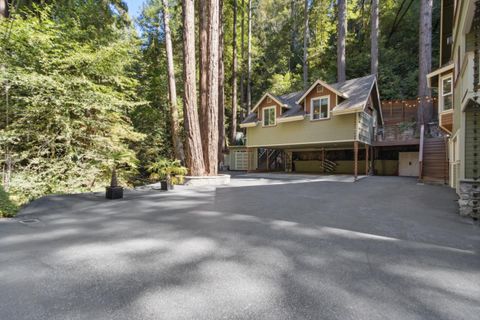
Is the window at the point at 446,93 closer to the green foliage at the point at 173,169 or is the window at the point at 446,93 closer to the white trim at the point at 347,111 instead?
the white trim at the point at 347,111

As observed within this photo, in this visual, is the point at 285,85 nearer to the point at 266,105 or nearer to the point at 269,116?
the point at 266,105

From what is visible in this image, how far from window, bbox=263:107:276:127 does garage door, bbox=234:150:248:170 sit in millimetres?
4679

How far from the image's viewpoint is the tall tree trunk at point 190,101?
941cm

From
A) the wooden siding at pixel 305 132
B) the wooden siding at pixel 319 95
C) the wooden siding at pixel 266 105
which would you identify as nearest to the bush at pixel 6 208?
the wooden siding at pixel 305 132

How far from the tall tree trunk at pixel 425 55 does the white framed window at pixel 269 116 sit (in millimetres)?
9155

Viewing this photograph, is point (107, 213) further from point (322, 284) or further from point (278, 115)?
point (278, 115)

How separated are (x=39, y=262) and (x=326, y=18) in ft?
87.1

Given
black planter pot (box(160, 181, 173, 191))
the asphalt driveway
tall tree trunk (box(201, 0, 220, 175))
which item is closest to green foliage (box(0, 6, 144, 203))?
black planter pot (box(160, 181, 173, 191))

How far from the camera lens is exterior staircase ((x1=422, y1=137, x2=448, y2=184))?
10.9 m

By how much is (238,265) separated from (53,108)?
29.2 ft

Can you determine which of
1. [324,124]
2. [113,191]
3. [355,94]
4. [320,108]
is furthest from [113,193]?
[355,94]

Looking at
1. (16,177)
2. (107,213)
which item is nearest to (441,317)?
(107,213)

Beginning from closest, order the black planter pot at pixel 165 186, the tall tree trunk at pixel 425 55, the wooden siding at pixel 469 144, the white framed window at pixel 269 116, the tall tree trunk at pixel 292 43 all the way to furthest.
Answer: the wooden siding at pixel 469 144 → the black planter pot at pixel 165 186 → the tall tree trunk at pixel 425 55 → the white framed window at pixel 269 116 → the tall tree trunk at pixel 292 43

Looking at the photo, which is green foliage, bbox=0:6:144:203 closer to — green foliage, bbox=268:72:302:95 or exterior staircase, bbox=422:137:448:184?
exterior staircase, bbox=422:137:448:184
